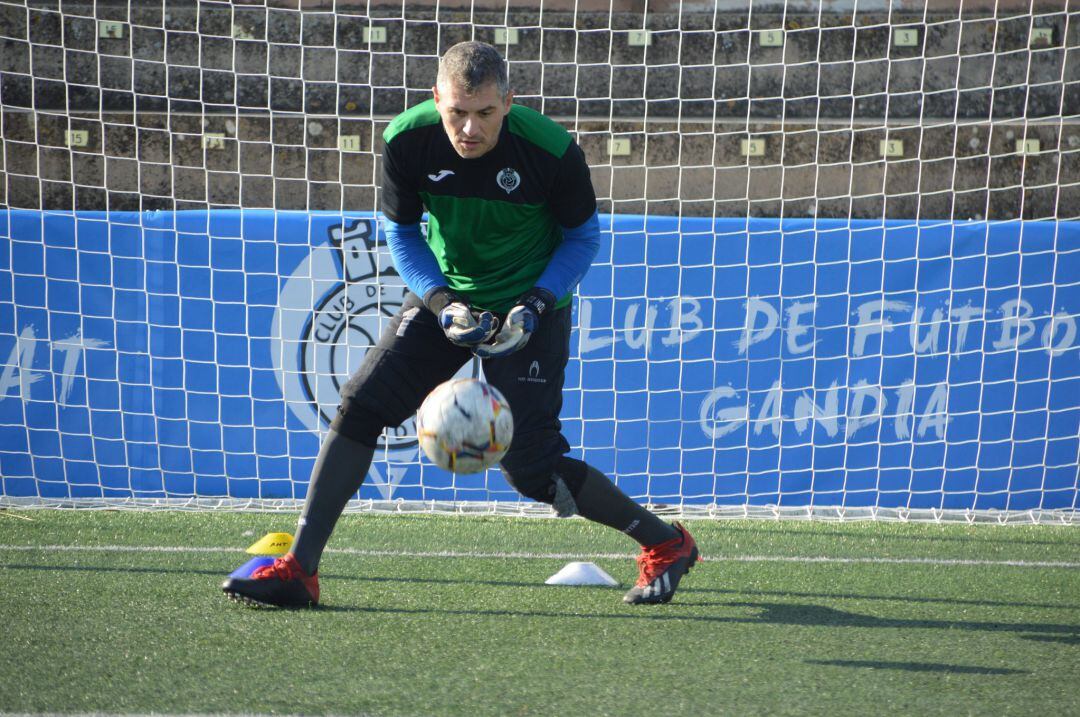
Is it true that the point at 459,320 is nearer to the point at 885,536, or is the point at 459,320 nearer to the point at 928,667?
the point at 928,667

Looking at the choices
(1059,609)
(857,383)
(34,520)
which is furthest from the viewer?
(857,383)

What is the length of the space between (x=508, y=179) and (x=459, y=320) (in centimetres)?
51

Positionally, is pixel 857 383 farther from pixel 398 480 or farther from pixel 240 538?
pixel 240 538

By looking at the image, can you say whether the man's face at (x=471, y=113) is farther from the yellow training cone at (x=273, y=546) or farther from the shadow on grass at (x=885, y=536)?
the shadow on grass at (x=885, y=536)

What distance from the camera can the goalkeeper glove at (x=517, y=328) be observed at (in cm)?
364

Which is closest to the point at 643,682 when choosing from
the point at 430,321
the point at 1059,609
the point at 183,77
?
the point at 430,321

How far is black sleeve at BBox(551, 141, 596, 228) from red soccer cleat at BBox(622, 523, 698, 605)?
3.69 feet

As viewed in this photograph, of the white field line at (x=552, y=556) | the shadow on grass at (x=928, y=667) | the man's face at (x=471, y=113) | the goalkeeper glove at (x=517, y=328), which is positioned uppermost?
the man's face at (x=471, y=113)

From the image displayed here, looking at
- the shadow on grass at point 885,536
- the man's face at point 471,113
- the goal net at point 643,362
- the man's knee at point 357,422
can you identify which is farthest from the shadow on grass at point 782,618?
the goal net at point 643,362

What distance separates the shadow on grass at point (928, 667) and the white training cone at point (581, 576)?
1.20m

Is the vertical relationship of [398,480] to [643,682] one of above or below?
below

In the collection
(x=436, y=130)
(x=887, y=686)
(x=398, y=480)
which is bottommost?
(x=398, y=480)

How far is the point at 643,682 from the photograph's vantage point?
9.80 ft

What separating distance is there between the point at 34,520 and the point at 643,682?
363 cm
